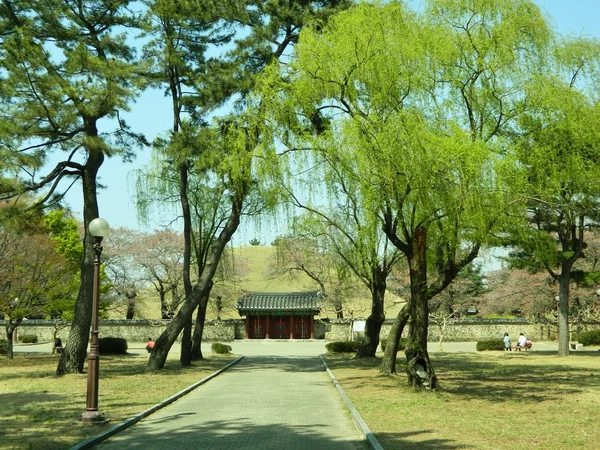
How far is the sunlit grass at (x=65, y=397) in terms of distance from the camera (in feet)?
31.9

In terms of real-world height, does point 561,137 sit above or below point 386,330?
above

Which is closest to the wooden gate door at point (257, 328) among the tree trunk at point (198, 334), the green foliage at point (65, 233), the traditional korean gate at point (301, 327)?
the traditional korean gate at point (301, 327)

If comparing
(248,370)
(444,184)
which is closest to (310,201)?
(444,184)

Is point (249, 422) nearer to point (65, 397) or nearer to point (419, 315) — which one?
point (419, 315)

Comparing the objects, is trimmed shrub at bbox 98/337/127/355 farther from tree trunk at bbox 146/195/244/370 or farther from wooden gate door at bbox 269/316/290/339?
wooden gate door at bbox 269/316/290/339

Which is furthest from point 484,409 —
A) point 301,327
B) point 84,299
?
point 301,327

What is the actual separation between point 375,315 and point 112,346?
51.3 feet

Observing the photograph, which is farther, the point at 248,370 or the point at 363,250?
the point at 248,370

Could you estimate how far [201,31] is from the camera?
22812 mm

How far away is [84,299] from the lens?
2103 cm

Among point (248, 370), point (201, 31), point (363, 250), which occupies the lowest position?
point (248, 370)

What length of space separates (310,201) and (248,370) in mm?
10436

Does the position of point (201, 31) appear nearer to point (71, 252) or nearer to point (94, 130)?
point (94, 130)

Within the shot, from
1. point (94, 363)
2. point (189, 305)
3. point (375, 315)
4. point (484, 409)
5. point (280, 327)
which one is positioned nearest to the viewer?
point (94, 363)
